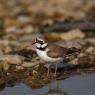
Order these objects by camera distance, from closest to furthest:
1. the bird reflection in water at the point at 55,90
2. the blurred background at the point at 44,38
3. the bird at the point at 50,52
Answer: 1. the bird reflection in water at the point at 55,90
2. the blurred background at the point at 44,38
3. the bird at the point at 50,52

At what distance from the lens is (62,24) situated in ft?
57.3

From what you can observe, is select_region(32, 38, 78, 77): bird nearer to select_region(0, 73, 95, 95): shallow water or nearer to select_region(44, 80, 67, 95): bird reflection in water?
select_region(0, 73, 95, 95): shallow water

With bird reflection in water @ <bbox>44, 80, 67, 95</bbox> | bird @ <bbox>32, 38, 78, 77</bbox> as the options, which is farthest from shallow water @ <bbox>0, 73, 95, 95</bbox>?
bird @ <bbox>32, 38, 78, 77</bbox>

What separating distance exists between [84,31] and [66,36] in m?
1.25

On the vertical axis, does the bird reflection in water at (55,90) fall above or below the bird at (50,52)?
below

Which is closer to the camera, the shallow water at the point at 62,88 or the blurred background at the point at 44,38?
the shallow water at the point at 62,88

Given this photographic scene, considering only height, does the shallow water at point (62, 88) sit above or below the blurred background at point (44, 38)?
below

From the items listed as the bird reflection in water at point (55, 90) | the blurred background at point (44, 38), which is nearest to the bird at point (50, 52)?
the blurred background at point (44, 38)

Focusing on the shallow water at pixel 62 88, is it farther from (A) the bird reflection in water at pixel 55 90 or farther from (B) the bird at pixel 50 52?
(B) the bird at pixel 50 52

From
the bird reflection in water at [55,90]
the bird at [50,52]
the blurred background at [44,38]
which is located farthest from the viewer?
the bird at [50,52]

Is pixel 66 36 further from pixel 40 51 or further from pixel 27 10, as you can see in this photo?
pixel 27 10

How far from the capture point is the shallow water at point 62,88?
377 inches

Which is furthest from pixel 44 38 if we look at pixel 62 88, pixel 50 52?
pixel 62 88

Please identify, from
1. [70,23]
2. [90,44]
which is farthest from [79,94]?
[70,23]
